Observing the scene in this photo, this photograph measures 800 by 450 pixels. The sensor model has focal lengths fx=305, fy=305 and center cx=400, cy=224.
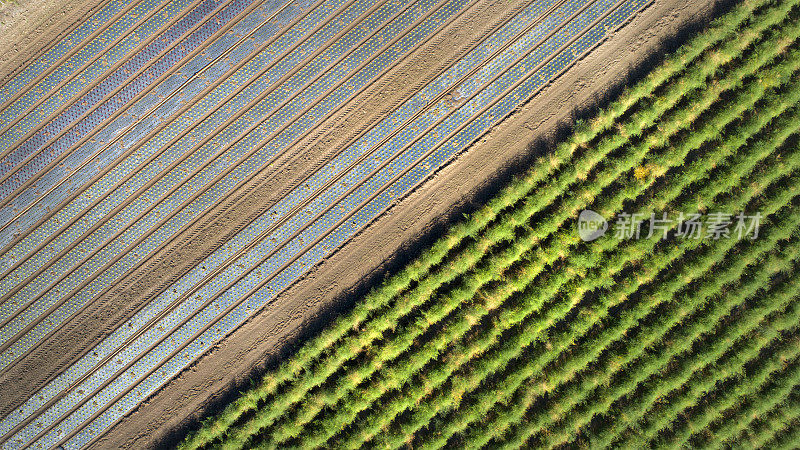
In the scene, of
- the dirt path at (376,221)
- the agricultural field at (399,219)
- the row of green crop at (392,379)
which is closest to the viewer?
the row of green crop at (392,379)

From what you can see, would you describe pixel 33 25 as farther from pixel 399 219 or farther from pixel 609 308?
pixel 609 308

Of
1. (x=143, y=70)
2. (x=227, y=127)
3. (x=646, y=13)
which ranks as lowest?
(x=646, y=13)

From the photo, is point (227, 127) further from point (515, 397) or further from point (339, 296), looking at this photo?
point (515, 397)

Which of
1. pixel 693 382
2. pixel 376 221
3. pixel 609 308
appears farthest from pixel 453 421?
pixel 693 382

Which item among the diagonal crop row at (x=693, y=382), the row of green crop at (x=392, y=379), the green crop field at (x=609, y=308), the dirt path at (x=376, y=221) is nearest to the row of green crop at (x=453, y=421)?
the green crop field at (x=609, y=308)

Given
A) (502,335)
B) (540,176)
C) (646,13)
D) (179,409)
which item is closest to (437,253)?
(502,335)

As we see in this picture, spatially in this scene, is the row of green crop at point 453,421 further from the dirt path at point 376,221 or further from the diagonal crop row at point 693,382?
the diagonal crop row at point 693,382

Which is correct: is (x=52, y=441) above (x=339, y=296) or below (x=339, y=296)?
above
